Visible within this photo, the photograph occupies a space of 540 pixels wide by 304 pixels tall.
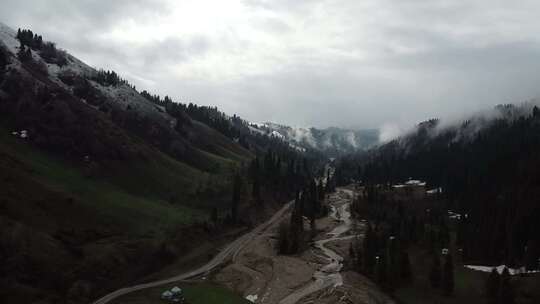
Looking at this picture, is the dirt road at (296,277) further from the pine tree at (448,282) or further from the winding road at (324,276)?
the pine tree at (448,282)

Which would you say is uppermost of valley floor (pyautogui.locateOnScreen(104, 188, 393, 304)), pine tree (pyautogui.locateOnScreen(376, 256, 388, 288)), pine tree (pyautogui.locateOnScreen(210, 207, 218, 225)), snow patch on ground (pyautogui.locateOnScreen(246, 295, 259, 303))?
pine tree (pyautogui.locateOnScreen(210, 207, 218, 225))

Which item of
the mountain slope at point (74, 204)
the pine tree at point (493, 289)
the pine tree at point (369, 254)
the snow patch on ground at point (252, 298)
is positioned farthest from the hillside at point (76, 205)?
the pine tree at point (493, 289)

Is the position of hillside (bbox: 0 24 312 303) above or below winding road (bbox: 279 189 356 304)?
above

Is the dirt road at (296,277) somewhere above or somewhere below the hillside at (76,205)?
below

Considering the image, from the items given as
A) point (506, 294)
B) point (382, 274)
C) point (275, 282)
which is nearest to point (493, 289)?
point (506, 294)

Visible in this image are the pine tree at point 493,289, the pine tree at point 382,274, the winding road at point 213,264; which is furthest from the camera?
the pine tree at point 382,274

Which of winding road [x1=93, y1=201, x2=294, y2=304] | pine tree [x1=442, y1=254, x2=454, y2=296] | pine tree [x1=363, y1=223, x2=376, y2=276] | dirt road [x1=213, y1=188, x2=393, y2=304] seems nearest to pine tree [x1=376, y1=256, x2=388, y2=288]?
dirt road [x1=213, y1=188, x2=393, y2=304]

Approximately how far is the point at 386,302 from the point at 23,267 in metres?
74.1

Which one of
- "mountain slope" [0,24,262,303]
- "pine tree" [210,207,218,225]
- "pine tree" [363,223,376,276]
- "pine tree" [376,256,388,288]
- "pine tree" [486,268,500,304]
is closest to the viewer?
"mountain slope" [0,24,262,303]

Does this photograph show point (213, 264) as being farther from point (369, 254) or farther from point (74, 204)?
point (369, 254)

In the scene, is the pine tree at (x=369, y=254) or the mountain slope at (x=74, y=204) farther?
the pine tree at (x=369, y=254)

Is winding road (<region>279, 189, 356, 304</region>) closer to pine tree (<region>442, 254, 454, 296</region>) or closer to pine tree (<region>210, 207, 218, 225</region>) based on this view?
pine tree (<region>442, 254, 454, 296</region>)

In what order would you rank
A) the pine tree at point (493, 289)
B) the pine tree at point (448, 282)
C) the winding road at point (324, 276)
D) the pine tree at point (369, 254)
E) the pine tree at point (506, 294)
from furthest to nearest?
1. the pine tree at point (369, 254)
2. the pine tree at point (448, 282)
3. the winding road at point (324, 276)
4. the pine tree at point (493, 289)
5. the pine tree at point (506, 294)

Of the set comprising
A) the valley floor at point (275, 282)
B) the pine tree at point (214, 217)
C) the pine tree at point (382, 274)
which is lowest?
the valley floor at point (275, 282)
